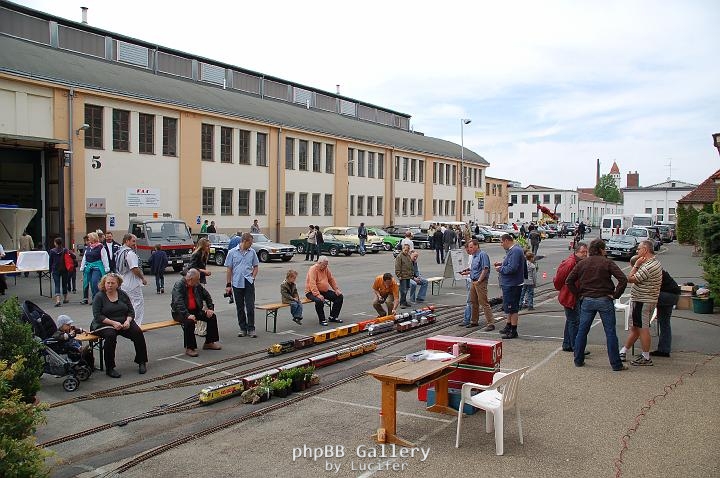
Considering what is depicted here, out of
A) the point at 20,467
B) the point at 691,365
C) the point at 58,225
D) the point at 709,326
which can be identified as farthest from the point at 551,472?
the point at 58,225

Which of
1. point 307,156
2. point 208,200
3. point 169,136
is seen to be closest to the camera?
point 169,136

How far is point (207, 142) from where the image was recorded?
39062mm

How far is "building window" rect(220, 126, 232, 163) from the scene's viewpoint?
40.0m

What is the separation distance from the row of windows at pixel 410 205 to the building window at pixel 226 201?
72.0 ft

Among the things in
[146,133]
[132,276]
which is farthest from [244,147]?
[132,276]

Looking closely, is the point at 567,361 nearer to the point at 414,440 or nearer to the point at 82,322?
the point at 414,440

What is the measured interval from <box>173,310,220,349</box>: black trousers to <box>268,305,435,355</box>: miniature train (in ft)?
3.25

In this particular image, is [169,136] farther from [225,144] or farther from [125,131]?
[225,144]

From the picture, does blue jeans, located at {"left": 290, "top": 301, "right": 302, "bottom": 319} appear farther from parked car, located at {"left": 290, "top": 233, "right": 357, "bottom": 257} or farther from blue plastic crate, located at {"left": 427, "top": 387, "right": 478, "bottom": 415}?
parked car, located at {"left": 290, "top": 233, "right": 357, "bottom": 257}

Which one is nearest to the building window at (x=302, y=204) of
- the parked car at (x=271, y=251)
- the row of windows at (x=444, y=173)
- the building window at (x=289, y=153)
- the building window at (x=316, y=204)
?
the building window at (x=316, y=204)

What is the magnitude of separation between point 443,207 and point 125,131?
131ft

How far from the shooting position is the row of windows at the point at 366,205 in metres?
52.7

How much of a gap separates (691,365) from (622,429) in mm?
3496

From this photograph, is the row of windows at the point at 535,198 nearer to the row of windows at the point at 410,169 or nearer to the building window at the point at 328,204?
the row of windows at the point at 410,169
